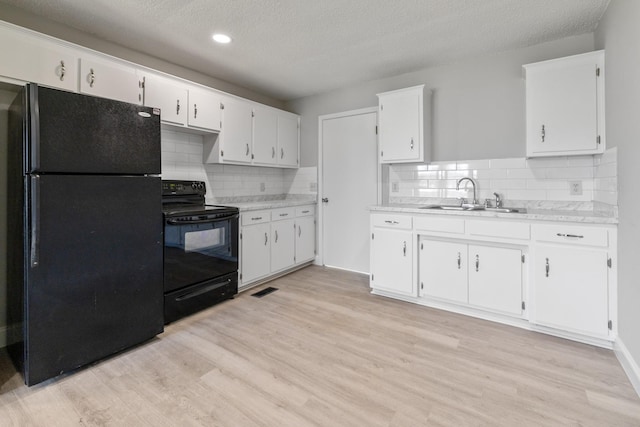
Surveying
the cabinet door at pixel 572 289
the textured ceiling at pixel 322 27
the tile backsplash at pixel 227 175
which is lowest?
the cabinet door at pixel 572 289

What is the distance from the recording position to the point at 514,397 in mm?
1675

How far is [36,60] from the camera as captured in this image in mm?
2088

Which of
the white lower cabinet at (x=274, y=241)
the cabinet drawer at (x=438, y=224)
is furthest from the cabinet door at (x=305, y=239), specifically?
the cabinet drawer at (x=438, y=224)

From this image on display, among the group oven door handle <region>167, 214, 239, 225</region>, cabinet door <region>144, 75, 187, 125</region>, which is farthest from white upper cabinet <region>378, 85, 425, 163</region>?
cabinet door <region>144, 75, 187, 125</region>

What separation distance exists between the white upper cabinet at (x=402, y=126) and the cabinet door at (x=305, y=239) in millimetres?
1394

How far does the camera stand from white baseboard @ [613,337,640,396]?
68.1 inches

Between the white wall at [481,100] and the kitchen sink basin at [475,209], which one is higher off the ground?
the white wall at [481,100]

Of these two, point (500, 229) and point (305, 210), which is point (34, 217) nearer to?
point (305, 210)

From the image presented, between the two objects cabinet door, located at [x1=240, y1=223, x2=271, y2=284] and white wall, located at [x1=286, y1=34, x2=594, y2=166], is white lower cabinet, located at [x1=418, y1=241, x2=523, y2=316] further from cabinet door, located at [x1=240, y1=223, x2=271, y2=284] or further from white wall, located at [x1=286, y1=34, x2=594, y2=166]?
cabinet door, located at [x1=240, y1=223, x2=271, y2=284]

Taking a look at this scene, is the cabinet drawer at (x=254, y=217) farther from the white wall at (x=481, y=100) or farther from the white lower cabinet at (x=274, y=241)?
the white wall at (x=481, y=100)

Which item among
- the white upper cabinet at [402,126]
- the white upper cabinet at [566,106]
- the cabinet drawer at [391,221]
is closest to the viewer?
the white upper cabinet at [566,106]

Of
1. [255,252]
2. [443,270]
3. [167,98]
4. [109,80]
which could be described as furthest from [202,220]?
[443,270]

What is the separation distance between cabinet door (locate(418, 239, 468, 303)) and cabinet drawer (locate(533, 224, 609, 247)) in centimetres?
57

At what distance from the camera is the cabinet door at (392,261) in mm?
3018
